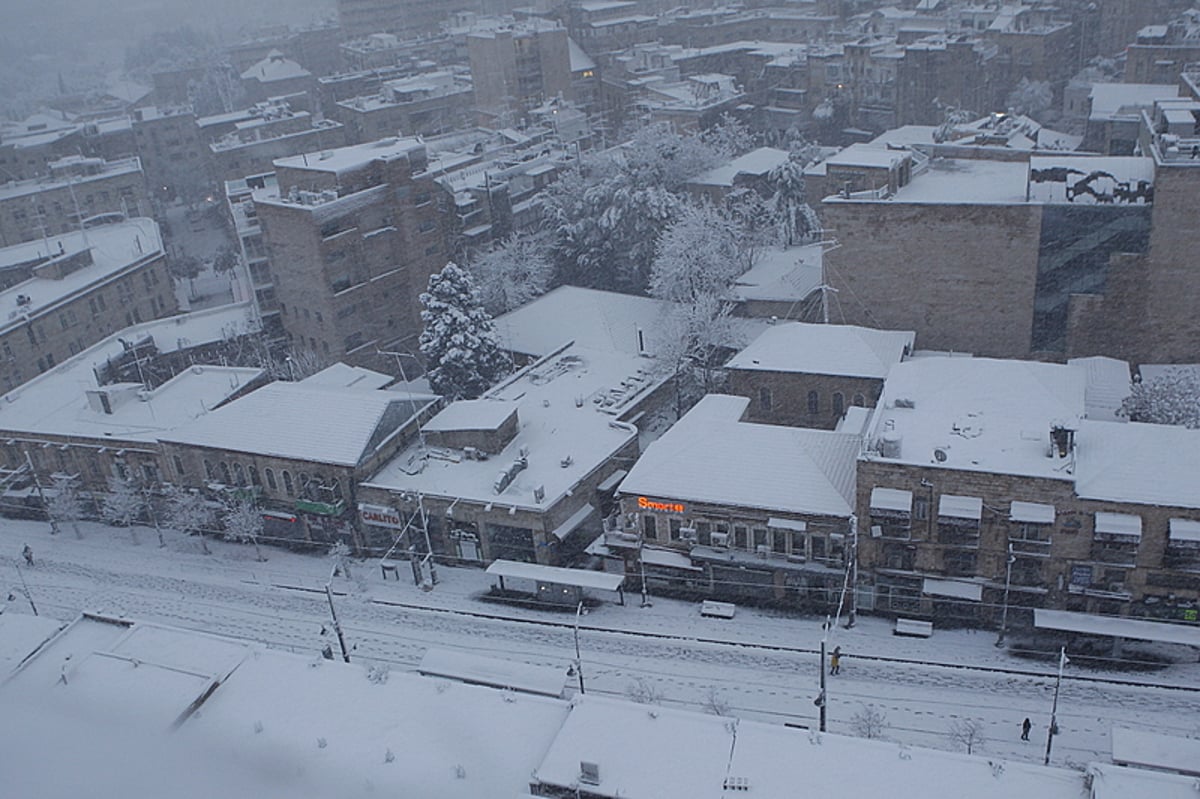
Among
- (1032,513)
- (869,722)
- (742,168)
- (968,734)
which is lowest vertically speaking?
(968,734)

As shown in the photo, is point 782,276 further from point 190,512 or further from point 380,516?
point 190,512

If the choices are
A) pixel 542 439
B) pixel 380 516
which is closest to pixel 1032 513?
pixel 542 439

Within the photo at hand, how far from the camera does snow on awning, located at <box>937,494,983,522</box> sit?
73.3ft

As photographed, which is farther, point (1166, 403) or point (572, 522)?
point (572, 522)

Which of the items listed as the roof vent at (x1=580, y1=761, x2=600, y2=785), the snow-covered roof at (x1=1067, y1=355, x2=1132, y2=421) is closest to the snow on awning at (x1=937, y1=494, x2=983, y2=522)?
the snow-covered roof at (x1=1067, y1=355, x2=1132, y2=421)

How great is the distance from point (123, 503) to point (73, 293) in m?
16.8

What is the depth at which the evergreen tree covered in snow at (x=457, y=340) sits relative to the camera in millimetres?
36013

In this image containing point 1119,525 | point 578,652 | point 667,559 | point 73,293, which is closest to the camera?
point 1119,525

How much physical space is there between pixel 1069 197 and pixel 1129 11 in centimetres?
4605

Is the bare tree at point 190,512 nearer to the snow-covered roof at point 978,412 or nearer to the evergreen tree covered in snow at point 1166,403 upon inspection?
the snow-covered roof at point 978,412

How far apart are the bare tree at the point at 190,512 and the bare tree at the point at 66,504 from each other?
356cm

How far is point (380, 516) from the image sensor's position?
95.2 ft

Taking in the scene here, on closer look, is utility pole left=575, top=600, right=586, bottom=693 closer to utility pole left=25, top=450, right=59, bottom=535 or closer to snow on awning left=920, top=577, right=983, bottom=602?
snow on awning left=920, top=577, right=983, bottom=602

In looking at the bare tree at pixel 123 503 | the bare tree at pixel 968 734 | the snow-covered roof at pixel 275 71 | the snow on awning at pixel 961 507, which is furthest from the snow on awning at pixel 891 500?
the snow-covered roof at pixel 275 71
